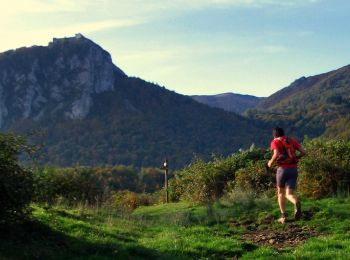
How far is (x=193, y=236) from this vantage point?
41.4 ft

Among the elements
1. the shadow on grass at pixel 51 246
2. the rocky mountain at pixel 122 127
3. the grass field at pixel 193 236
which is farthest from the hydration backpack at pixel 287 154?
the rocky mountain at pixel 122 127

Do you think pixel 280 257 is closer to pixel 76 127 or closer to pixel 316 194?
pixel 316 194

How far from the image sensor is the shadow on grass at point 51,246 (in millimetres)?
9375

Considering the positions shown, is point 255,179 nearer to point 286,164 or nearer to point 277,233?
point 286,164

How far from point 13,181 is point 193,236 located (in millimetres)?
4504

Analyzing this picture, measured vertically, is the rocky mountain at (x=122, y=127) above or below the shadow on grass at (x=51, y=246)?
above

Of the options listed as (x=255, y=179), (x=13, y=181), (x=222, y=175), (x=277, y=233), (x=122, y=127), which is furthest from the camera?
(x=122, y=127)

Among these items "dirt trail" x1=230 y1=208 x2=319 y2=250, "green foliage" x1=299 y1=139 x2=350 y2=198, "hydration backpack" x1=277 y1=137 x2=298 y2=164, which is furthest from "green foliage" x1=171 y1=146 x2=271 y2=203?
"hydration backpack" x1=277 y1=137 x2=298 y2=164

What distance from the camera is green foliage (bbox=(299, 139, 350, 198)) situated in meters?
19.3

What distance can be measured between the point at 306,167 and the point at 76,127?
152 m

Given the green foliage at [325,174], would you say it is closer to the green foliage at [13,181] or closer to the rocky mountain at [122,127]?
the green foliage at [13,181]

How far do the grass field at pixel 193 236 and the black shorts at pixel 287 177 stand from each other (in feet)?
3.24

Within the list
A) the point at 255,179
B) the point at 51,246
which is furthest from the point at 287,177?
the point at 255,179

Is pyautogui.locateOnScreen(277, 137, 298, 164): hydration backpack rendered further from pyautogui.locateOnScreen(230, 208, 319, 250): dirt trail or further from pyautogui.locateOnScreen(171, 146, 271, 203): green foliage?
pyautogui.locateOnScreen(171, 146, 271, 203): green foliage
